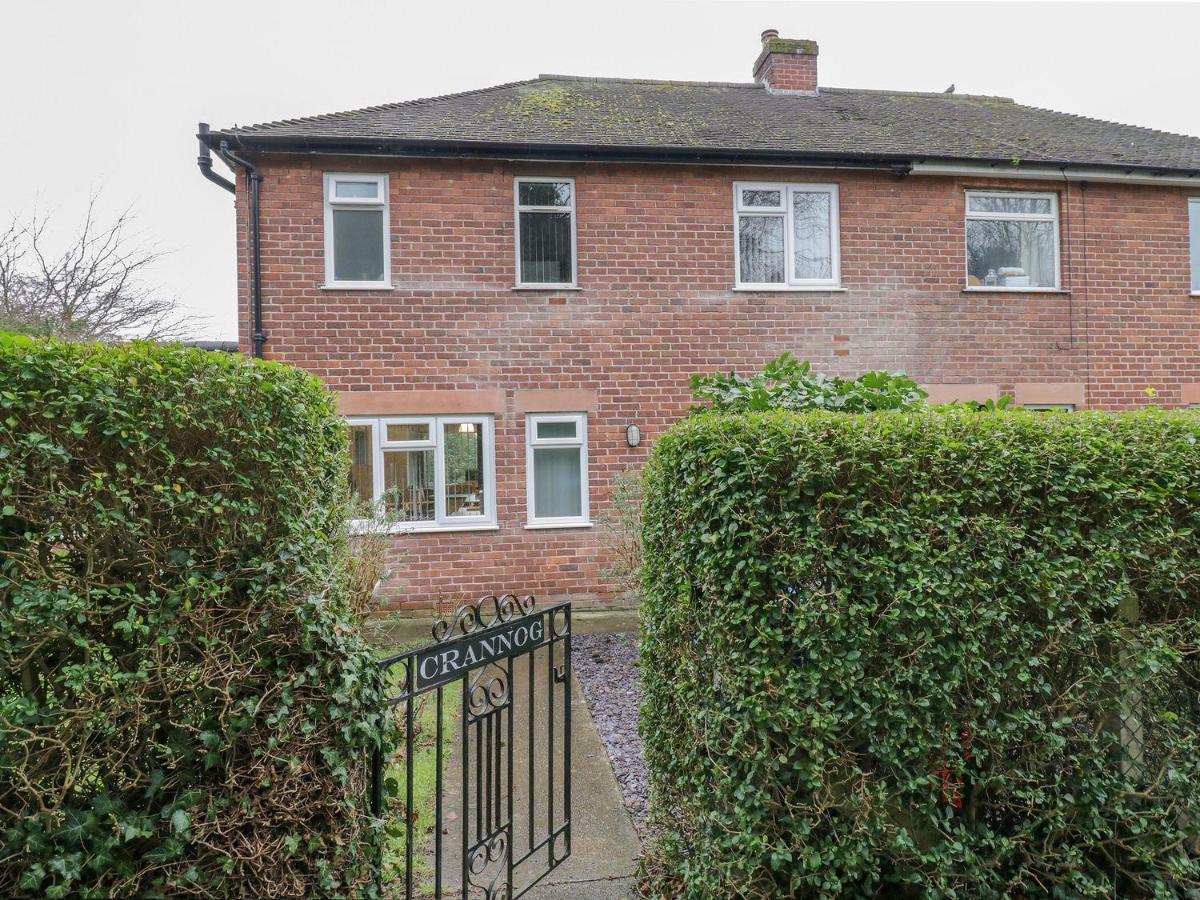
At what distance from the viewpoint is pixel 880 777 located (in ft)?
8.72

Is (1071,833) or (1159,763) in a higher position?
(1159,763)

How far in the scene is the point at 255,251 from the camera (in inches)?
336

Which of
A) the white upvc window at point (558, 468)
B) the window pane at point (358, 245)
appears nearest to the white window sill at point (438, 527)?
the white upvc window at point (558, 468)

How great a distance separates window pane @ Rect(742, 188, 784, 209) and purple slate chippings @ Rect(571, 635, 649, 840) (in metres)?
6.09

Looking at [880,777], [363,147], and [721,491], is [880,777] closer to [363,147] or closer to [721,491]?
[721,491]

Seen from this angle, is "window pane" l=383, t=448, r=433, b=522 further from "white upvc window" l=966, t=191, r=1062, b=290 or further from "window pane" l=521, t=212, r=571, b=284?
"white upvc window" l=966, t=191, r=1062, b=290

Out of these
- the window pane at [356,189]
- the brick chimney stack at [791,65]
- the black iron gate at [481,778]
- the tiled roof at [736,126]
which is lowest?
the black iron gate at [481,778]

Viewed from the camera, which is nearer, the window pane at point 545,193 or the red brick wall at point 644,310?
the red brick wall at point 644,310

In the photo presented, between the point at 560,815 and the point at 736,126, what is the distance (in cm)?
968

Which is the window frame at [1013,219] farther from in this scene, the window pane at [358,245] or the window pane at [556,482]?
the window pane at [358,245]

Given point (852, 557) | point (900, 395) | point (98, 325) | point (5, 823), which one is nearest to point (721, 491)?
point (852, 557)

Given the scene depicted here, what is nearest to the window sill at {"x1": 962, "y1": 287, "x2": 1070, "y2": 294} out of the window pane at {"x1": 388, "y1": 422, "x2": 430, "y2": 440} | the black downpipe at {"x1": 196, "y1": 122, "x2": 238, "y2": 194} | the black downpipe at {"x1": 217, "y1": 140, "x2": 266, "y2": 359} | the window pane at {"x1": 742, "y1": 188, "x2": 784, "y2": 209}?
the window pane at {"x1": 742, "y1": 188, "x2": 784, "y2": 209}

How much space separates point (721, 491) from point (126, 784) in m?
2.18

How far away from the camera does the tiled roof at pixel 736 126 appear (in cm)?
906
